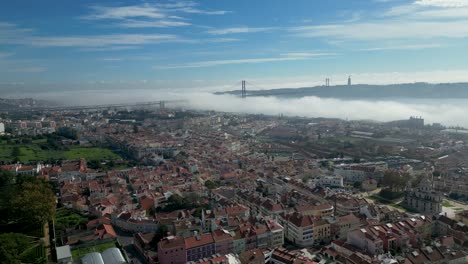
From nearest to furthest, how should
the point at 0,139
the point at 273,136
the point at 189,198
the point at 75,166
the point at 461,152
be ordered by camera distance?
the point at 189,198 → the point at 75,166 → the point at 461,152 → the point at 0,139 → the point at 273,136

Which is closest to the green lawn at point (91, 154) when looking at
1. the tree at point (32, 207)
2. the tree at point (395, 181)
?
the tree at point (32, 207)

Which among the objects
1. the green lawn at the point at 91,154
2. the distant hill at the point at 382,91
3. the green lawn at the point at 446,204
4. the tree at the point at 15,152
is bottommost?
the green lawn at the point at 446,204

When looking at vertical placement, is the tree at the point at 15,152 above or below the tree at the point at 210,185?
above

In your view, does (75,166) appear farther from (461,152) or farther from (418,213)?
(461,152)

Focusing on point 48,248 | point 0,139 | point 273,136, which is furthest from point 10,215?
point 273,136

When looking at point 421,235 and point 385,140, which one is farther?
point 385,140

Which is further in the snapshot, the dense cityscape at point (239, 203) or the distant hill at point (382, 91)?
the distant hill at point (382, 91)

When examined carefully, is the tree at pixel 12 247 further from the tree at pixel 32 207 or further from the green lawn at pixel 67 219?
the green lawn at pixel 67 219

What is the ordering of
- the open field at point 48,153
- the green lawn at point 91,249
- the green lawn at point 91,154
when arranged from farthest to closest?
1. the green lawn at point 91,154
2. the open field at point 48,153
3. the green lawn at point 91,249
